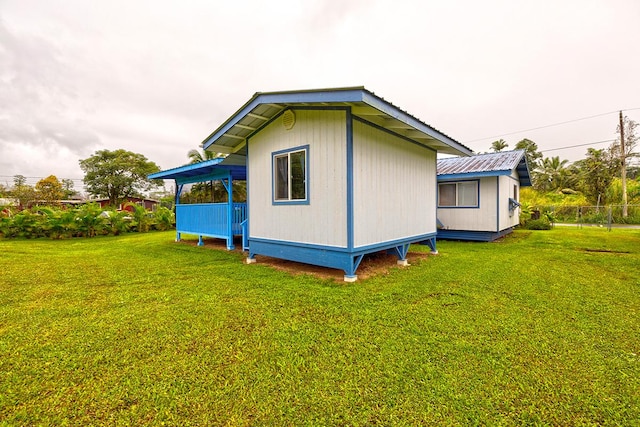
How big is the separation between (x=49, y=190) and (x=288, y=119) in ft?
132

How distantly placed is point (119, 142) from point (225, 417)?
4510cm

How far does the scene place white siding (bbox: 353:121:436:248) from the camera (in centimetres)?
484

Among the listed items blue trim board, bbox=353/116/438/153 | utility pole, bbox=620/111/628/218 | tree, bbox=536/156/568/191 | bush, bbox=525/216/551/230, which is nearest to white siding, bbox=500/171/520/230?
bush, bbox=525/216/551/230

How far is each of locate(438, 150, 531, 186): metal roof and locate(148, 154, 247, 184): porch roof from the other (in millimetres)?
6984

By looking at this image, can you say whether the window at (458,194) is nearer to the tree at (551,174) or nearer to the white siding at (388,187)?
the white siding at (388,187)

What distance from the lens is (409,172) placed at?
6.40 meters

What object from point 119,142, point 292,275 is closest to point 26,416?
point 292,275

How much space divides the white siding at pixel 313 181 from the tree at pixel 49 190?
1420 inches

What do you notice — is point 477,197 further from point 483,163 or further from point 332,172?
point 332,172

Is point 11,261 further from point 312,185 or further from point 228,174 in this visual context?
point 312,185

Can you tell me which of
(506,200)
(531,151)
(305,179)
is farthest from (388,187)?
(531,151)

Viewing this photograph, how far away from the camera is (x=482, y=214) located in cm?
959

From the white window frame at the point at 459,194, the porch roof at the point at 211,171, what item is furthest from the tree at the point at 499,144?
the porch roof at the point at 211,171

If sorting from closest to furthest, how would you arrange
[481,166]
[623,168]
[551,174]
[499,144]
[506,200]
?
[481,166] < [506,200] < [623,168] < [551,174] < [499,144]
